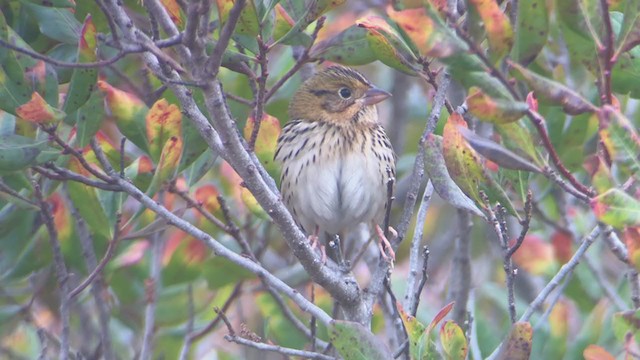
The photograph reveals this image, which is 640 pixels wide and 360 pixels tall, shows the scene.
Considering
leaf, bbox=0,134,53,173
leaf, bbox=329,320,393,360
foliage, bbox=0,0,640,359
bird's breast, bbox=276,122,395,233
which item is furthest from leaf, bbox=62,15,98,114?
bird's breast, bbox=276,122,395,233

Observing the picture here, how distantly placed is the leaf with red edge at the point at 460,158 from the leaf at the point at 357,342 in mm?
441

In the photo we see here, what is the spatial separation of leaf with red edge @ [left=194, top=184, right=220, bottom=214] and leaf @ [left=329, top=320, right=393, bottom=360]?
4.67 feet

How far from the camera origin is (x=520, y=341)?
2545mm

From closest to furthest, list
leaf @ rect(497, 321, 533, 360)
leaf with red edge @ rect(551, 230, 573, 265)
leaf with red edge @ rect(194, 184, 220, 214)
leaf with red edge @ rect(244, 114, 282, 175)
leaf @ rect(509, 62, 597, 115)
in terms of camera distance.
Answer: leaf @ rect(509, 62, 597, 115), leaf @ rect(497, 321, 533, 360), leaf with red edge @ rect(244, 114, 282, 175), leaf with red edge @ rect(194, 184, 220, 214), leaf with red edge @ rect(551, 230, 573, 265)

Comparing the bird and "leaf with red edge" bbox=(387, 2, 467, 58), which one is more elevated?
"leaf with red edge" bbox=(387, 2, 467, 58)

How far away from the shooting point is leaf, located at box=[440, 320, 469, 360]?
2654 millimetres

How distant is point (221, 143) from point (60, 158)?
2.55 feet

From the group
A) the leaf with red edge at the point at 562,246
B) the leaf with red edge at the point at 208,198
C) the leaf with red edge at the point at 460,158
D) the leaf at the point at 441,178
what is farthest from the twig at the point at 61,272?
the leaf with red edge at the point at 562,246

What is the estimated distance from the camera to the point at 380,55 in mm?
3248

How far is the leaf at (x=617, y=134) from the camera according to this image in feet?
7.16

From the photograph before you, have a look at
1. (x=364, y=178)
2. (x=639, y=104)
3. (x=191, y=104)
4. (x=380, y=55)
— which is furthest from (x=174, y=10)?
(x=639, y=104)

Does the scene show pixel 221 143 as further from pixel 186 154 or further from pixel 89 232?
pixel 89 232

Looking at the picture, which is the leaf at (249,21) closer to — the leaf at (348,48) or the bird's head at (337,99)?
the leaf at (348,48)

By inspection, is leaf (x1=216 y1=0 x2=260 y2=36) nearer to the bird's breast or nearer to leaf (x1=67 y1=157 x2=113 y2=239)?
leaf (x1=67 y1=157 x2=113 y2=239)
